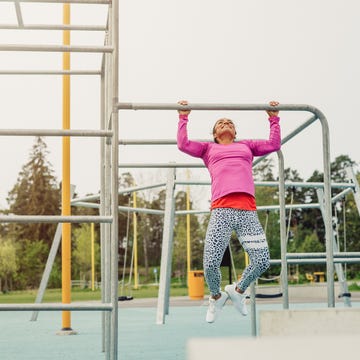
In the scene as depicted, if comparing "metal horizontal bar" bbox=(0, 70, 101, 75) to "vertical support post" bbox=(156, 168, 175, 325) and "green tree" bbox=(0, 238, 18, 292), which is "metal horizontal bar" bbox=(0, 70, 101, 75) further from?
"green tree" bbox=(0, 238, 18, 292)

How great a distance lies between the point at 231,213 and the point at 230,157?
1.24 ft

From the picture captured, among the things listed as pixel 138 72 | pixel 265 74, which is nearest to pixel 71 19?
pixel 138 72

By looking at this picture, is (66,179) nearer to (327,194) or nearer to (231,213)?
(231,213)

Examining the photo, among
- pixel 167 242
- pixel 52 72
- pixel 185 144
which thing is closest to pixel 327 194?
pixel 185 144

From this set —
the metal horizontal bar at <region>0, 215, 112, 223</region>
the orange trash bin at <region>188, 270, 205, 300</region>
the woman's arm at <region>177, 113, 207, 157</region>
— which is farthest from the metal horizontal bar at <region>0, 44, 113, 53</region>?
the orange trash bin at <region>188, 270, 205, 300</region>

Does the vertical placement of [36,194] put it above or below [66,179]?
above

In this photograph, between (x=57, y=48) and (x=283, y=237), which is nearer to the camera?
(x=57, y=48)

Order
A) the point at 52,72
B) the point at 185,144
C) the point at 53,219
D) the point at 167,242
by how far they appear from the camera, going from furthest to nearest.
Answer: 1. the point at 167,242
2. the point at 52,72
3. the point at 185,144
4. the point at 53,219

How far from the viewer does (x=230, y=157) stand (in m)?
4.18

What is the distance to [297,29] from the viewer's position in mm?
22391

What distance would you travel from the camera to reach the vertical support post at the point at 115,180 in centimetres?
316

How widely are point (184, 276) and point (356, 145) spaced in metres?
11.9

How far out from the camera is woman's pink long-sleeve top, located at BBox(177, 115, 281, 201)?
13.3ft

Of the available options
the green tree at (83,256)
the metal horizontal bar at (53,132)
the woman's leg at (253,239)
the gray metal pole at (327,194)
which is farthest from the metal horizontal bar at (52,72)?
the green tree at (83,256)
